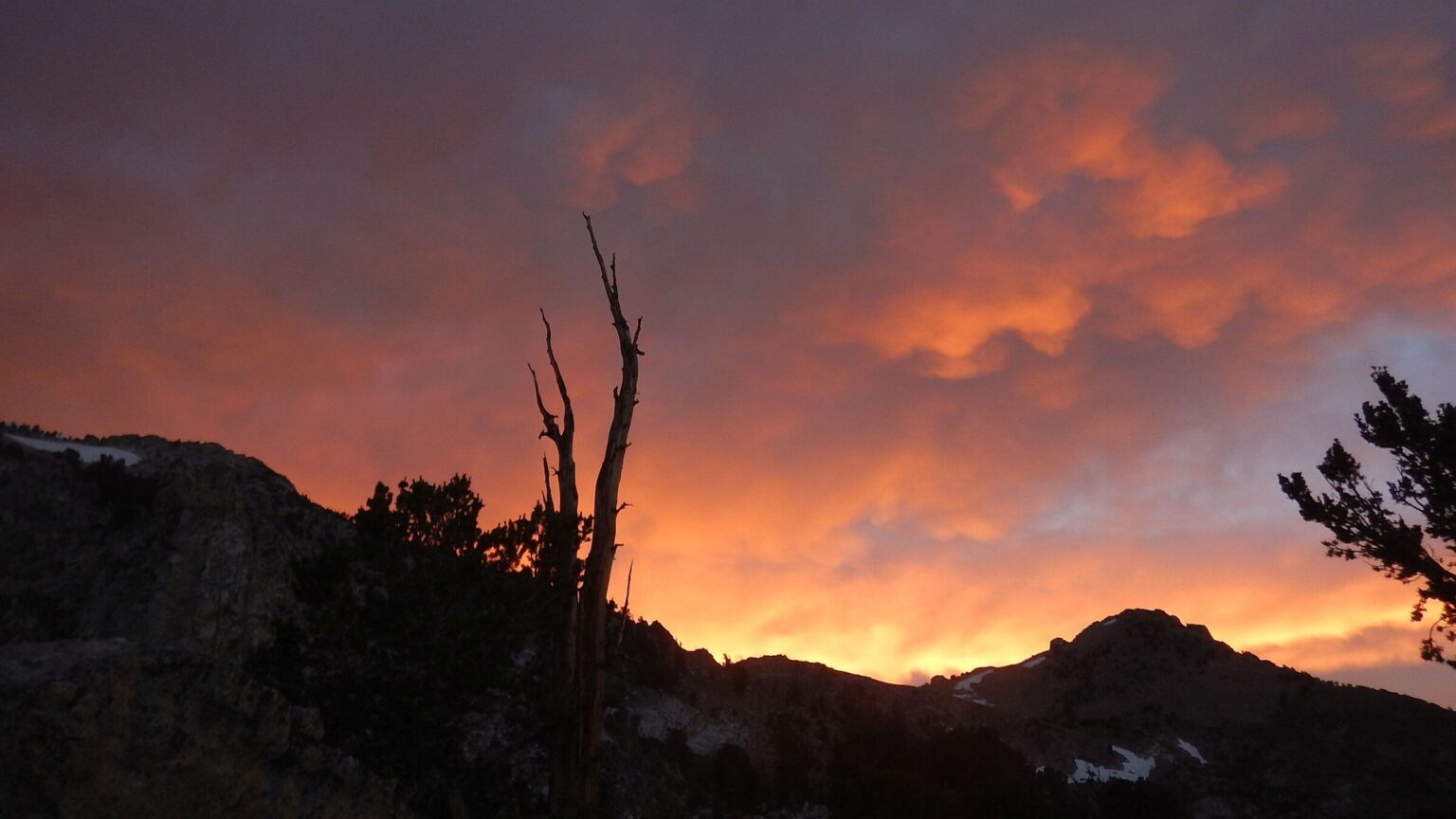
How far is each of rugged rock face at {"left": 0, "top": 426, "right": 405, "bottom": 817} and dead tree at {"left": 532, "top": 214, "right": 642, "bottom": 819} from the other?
3151 mm

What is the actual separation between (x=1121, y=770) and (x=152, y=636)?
4399cm

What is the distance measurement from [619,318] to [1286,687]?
64.4 meters

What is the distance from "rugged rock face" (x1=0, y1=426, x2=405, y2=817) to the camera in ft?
27.6

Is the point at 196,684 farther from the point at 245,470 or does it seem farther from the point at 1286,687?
the point at 1286,687

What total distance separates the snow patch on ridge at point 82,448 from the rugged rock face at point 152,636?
0.23m

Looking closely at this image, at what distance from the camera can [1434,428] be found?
837 inches

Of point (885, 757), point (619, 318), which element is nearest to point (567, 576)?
point (619, 318)

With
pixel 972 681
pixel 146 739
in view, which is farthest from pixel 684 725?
pixel 972 681

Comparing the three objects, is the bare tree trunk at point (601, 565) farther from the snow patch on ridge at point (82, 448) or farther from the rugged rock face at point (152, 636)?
the snow patch on ridge at point (82, 448)

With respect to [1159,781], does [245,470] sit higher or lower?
higher

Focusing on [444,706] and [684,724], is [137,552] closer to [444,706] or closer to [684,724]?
[444,706]

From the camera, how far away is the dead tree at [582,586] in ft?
39.7

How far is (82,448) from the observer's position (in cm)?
3378

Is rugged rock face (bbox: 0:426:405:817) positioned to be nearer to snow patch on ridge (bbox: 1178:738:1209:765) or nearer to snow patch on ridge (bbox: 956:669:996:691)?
snow patch on ridge (bbox: 1178:738:1209:765)
